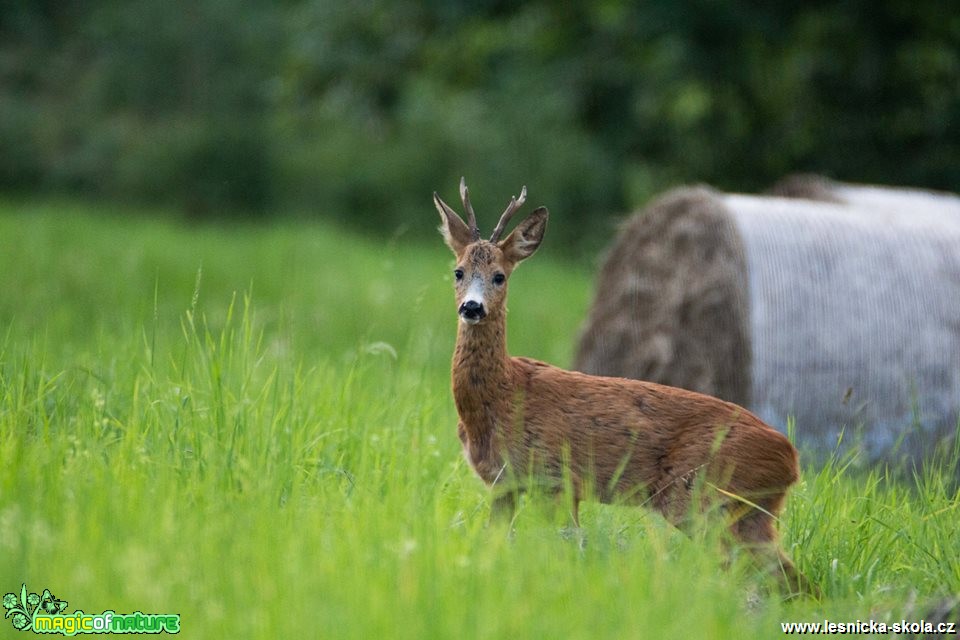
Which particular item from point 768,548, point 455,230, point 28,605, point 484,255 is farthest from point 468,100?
point 28,605

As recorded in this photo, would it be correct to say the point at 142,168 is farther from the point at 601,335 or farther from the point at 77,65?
the point at 601,335

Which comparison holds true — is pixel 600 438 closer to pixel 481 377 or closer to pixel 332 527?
pixel 481 377

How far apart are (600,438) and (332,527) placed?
1.05 m

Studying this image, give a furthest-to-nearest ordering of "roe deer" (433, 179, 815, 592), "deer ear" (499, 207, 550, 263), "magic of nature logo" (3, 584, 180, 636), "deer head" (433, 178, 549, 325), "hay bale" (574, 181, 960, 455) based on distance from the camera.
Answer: "hay bale" (574, 181, 960, 455) → "deer ear" (499, 207, 550, 263) → "deer head" (433, 178, 549, 325) → "roe deer" (433, 179, 815, 592) → "magic of nature logo" (3, 584, 180, 636)

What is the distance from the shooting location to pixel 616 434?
460 cm

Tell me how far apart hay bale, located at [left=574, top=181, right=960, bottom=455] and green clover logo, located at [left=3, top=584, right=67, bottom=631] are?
454 centimetres

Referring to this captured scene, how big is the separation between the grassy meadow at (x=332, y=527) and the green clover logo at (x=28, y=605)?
0.03m

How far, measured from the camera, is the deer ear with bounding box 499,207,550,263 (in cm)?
488

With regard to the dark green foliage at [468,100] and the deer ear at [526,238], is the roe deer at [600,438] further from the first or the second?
the dark green foliage at [468,100]

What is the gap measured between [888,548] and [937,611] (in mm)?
798

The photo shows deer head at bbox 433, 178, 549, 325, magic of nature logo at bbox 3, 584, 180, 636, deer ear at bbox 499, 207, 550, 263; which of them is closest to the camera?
magic of nature logo at bbox 3, 584, 180, 636

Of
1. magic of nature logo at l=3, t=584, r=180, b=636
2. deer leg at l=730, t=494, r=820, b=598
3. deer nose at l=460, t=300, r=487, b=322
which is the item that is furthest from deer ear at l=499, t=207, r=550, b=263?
magic of nature logo at l=3, t=584, r=180, b=636

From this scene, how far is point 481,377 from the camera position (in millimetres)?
4707

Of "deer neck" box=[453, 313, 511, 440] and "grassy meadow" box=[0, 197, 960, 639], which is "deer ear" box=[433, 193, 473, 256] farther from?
"grassy meadow" box=[0, 197, 960, 639]
